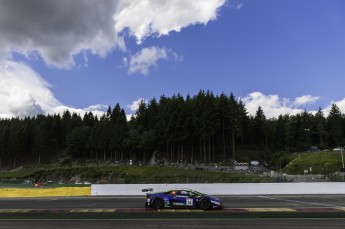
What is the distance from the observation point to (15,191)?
38781mm

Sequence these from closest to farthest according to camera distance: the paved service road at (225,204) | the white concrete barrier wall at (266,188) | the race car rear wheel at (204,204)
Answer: the race car rear wheel at (204,204)
the paved service road at (225,204)
the white concrete barrier wall at (266,188)

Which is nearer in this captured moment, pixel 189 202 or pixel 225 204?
pixel 189 202

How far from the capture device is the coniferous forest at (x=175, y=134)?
341ft

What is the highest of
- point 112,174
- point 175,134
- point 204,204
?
point 175,134

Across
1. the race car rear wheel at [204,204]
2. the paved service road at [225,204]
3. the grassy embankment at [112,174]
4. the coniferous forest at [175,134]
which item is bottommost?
the paved service road at [225,204]

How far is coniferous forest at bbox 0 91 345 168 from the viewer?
104062 mm

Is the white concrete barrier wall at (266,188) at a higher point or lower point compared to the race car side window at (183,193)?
lower

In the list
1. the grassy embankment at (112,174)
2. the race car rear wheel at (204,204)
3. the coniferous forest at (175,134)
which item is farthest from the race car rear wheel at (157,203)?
the coniferous forest at (175,134)

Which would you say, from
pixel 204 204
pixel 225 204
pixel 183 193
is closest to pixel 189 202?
pixel 183 193

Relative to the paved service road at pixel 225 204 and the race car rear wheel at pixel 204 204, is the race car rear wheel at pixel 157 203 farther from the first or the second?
the race car rear wheel at pixel 204 204

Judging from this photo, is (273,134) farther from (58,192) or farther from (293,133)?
(58,192)

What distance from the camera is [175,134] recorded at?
102500 millimetres

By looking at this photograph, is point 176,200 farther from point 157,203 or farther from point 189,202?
point 157,203

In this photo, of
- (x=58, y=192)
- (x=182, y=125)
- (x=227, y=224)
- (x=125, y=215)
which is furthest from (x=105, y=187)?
(x=182, y=125)
